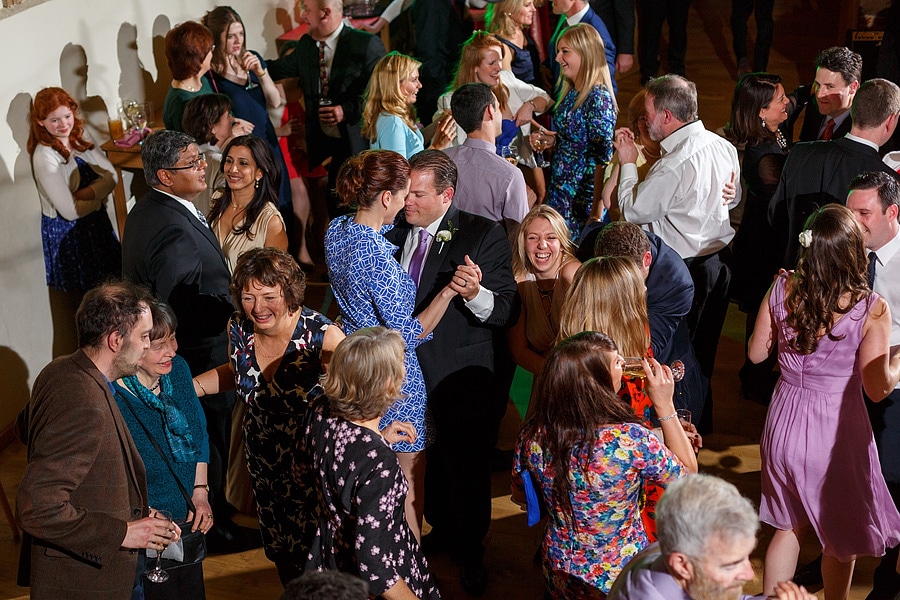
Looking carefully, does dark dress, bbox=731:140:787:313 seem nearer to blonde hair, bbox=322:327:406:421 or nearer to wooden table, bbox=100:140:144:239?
blonde hair, bbox=322:327:406:421

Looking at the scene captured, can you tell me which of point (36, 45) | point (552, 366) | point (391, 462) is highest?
point (36, 45)

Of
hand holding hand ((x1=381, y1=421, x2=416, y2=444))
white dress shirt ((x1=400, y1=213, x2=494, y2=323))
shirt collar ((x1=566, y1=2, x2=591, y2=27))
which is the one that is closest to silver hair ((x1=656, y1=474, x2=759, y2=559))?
hand holding hand ((x1=381, y1=421, x2=416, y2=444))

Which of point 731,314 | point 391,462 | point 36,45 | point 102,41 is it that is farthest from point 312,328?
point 731,314

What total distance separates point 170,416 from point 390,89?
8.22ft

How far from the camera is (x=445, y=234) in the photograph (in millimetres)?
3424

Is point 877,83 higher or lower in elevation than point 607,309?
higher

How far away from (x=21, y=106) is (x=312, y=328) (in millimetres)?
2488

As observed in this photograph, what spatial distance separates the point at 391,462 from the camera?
2543 mm

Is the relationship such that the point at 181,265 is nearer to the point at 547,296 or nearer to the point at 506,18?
the point at 547,296

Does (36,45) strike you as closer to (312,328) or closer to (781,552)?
(312,328)

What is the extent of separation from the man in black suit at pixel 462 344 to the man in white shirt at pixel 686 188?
106cm

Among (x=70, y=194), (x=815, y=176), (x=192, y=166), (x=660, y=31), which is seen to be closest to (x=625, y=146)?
(x=815, y=176)

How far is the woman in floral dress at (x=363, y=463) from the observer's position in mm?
2514

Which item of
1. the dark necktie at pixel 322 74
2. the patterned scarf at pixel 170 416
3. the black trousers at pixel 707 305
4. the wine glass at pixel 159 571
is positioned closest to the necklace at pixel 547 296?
the black trousers at pixel 707 305
